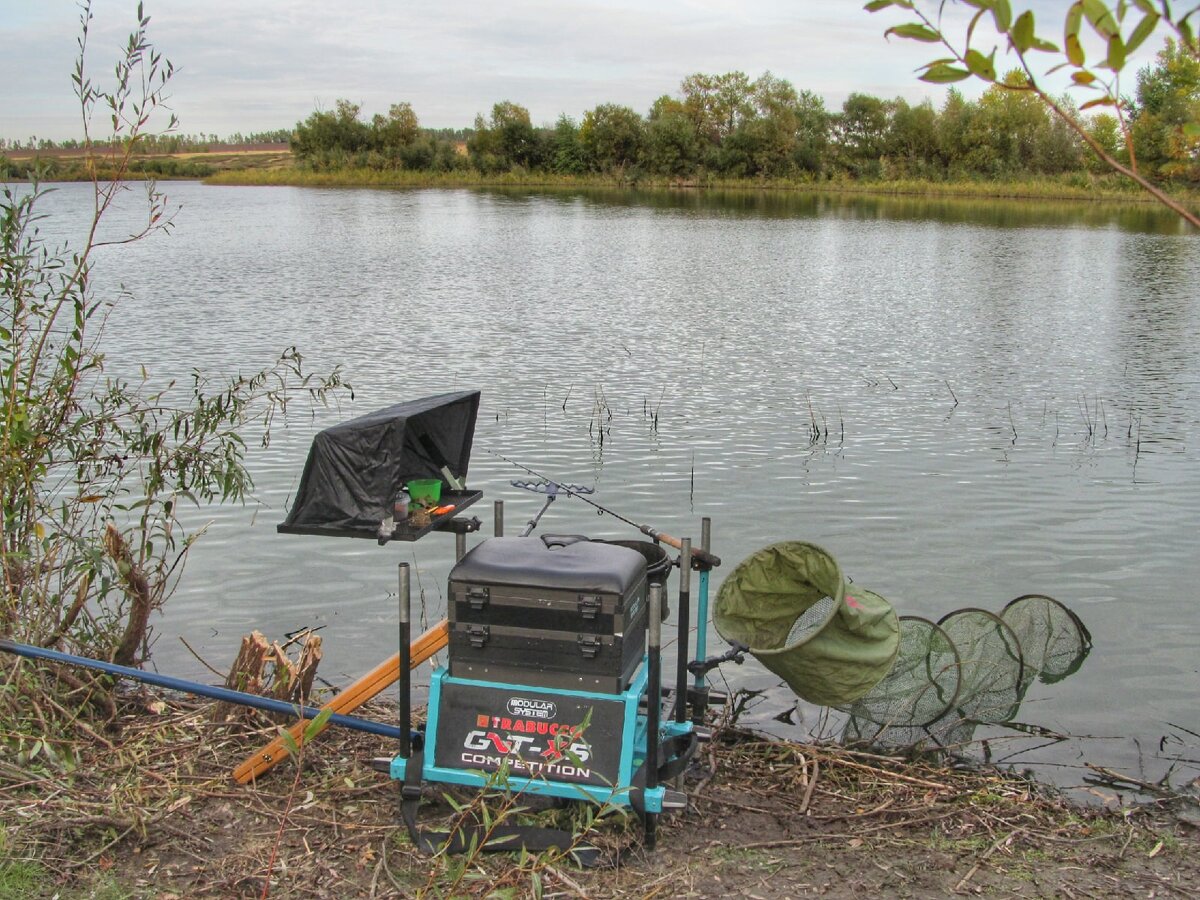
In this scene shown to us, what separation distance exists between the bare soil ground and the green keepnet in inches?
15.5

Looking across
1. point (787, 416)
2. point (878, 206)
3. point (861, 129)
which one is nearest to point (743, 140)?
point (861, 129)

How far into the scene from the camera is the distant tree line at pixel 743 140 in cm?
8125

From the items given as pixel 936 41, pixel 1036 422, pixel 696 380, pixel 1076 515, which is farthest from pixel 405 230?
pixel 936 41

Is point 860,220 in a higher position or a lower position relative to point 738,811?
higher

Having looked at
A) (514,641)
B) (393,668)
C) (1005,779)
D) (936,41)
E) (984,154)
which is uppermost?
(984,154)

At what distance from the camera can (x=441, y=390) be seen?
51.4ft

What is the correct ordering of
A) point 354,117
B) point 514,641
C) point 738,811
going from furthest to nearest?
point 354,117 → point 738,811 → point 514,641

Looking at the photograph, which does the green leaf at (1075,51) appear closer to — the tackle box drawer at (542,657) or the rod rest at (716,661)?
the tackle box drawer at (542,657)

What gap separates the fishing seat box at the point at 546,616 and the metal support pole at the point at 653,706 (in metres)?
0.12

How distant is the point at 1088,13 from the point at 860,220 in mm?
52173

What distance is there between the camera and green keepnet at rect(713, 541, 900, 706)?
18.0 feet

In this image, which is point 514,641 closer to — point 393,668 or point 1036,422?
point 393,668

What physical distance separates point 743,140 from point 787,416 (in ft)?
Answer: 263

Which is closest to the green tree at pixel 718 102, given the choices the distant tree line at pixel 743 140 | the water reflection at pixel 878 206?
the distant tree line at pixel 743 140
